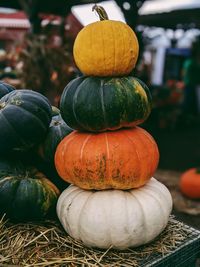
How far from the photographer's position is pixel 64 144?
188 cm

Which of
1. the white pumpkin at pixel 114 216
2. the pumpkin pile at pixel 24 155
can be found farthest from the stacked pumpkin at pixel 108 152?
the pumpkin pile at pixel 24 155

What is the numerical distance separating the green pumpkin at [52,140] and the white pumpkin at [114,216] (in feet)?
1.00

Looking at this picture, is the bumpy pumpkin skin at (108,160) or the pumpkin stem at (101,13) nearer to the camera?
the bumpy pumpkin skin at (108,160)

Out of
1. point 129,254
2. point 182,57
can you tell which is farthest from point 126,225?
point 182,57

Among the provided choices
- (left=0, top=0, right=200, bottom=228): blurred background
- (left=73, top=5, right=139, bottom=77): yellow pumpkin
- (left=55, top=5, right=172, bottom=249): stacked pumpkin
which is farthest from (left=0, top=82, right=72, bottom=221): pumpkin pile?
(left=0, top=0, right=200, bottom=228): blurred background

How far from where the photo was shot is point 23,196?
6.05 feet

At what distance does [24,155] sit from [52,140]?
18cm

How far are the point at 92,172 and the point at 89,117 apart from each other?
0.25 metres

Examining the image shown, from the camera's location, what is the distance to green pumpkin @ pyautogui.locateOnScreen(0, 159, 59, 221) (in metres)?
1.85

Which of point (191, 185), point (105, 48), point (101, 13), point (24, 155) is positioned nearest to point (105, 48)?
point (105, 48)

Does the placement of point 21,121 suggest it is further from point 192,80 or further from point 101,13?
point 192,80

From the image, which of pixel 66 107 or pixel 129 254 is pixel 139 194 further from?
pixel 66 107

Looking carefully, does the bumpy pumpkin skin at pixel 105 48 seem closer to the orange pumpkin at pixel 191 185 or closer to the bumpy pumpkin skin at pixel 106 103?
the bumpy pumpkin skin at pixel 106 103

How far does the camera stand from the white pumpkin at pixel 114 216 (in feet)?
5.57
